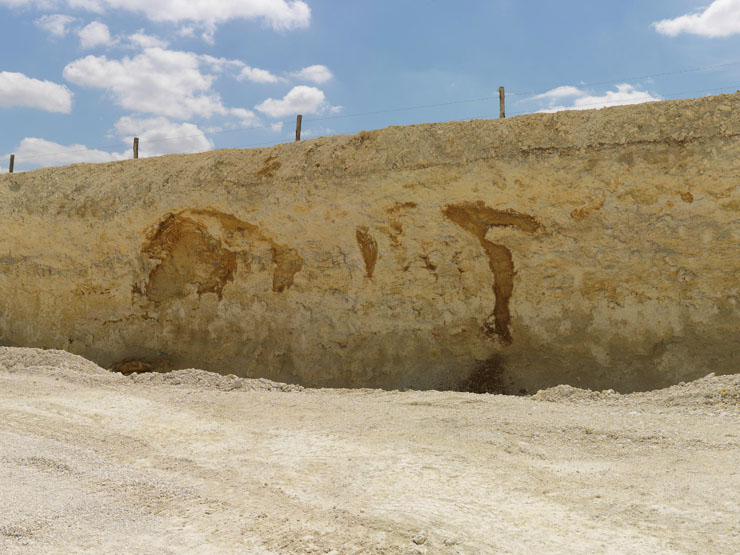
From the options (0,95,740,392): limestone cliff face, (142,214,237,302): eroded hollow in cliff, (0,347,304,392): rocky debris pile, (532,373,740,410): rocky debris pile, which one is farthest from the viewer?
(142,214,237,302): eroded hollow in cliff

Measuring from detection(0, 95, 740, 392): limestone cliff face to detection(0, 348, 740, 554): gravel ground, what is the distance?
1.64 metres

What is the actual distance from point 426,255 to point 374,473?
455cm

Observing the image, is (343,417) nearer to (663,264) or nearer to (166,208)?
(663,264)

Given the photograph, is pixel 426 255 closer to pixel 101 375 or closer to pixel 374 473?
pixel 101 375

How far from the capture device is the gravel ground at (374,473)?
260 centimetres

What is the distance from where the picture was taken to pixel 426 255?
7.79 m

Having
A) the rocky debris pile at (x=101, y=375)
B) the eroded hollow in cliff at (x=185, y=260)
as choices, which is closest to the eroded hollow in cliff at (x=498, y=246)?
the rocky debris pile at (x=101, y=375)

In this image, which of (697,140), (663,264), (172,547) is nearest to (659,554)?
(172,547)

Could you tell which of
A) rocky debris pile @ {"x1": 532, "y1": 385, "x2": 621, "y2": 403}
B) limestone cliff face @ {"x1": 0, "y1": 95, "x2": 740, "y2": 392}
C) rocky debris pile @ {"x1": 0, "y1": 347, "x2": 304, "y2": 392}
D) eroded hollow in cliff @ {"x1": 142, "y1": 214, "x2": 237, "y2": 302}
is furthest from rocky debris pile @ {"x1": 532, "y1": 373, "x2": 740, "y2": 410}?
eroded hollow in cliff @ {"x1": 142, "y1": 214, "x2": 237, "y2": 302}

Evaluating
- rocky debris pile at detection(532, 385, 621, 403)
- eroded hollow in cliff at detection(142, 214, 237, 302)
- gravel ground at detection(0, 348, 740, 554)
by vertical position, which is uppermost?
eroded hollow in cliff at detection(142, 214, 237, 302)

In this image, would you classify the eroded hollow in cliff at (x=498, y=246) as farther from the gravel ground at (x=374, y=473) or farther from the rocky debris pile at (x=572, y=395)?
the gravel ground at (x=374, y=473)

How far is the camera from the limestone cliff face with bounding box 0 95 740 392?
22.2 feet

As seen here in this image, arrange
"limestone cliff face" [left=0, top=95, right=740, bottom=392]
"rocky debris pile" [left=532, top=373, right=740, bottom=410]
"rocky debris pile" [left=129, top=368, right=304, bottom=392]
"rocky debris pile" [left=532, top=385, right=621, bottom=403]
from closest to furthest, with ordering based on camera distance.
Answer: "rocky debris pile" [left=532, top=373, right=740, bottom=410] < "rocky debris pile" [left=532, top=385, right=621, bottom=403] < "rocky debris pile" [left=129, top=368, right=304, bottom=392] < "limestone cliff face" [left=0, top=95, right=740, bottom=392]

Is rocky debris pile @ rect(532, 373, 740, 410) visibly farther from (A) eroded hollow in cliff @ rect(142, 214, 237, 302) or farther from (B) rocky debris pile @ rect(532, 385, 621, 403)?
(A) eroded hollow in cliff @ rect(142, 214, 237, 302)
